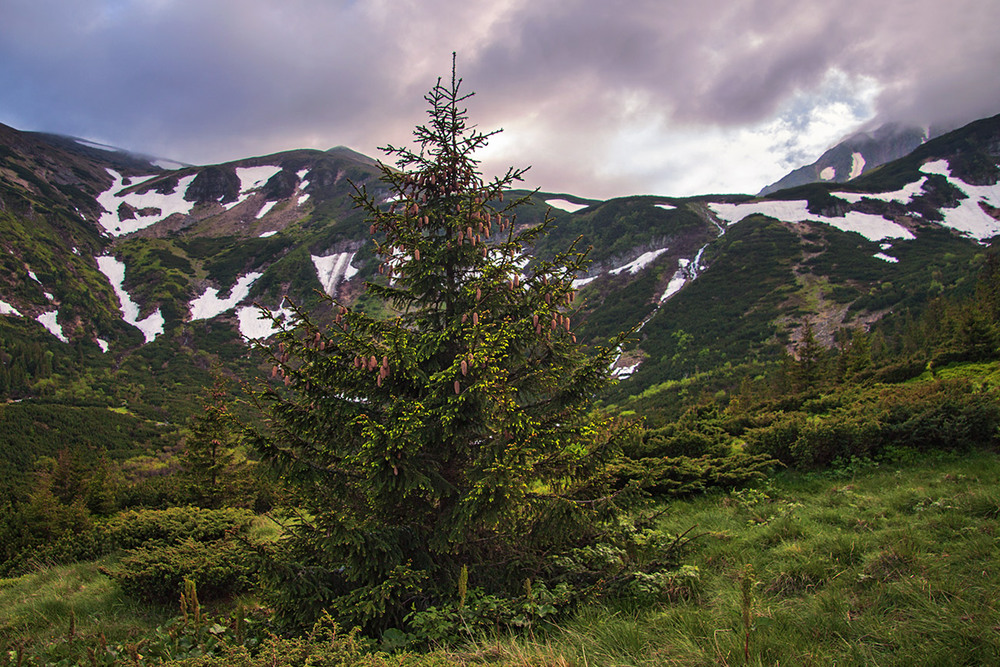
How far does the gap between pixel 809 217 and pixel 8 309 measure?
216m

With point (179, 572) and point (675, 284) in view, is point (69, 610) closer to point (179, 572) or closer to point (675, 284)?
point (179, 572)

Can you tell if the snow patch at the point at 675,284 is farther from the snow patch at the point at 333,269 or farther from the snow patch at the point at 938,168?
the snow patch at the point at 333,269

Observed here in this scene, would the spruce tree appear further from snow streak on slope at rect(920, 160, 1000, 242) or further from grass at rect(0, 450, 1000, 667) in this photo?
snow streak on slope at rect(920, 160, 1000, 242)

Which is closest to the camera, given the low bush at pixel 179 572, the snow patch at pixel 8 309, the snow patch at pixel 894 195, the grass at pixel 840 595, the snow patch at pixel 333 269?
the grass at pixel 840 595

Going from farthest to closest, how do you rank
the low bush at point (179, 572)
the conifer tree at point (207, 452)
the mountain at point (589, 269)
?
the mountain at point (589, 269) < the conifer tree at point (207, 452) < the low bush at point (179, 572)

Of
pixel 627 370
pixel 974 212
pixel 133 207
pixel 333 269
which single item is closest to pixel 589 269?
pixel 627 370

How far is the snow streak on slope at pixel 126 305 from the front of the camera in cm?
12519

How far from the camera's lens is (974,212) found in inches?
4806

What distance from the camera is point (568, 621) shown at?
4.21 meters

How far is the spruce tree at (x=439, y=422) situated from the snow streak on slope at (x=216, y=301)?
156m

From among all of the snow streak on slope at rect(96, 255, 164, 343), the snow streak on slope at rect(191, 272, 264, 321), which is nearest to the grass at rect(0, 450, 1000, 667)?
the snow streak on slope at rect(96, 255, 164, 343)

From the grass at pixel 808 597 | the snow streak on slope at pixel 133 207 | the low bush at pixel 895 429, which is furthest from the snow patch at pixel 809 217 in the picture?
the snow streak on slope at pixel 133 207

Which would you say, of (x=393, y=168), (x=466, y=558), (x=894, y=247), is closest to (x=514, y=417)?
(x=466, y=558)

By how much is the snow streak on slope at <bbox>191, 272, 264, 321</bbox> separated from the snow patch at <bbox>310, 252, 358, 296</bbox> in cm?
2247
